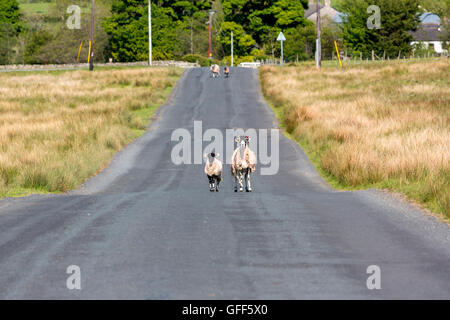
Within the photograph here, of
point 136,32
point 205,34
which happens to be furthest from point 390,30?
point 136,32

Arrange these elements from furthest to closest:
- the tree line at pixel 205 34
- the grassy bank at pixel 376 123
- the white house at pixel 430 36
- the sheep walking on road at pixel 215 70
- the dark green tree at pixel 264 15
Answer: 1. the white house at pixel 430 36
2. the dark green tree at pixel 264 15
3. the tree line at pixel 205 34
4. the sheep walking on road at pixel 215 70
5. the grassy bank at pixel 376 123

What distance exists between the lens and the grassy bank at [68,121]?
56.3 feet

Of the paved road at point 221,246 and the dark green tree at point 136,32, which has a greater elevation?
the dark green tree at point 136,32

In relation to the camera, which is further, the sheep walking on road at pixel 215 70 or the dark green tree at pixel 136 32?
the dark green tree at pixel 136 32

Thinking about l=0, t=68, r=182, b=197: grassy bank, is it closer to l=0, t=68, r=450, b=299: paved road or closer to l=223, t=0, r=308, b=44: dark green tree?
l=0, t=68, r=450, b=299: paved road

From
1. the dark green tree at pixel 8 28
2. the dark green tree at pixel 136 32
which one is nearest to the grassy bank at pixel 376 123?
the dark green tree at pixel 136 32

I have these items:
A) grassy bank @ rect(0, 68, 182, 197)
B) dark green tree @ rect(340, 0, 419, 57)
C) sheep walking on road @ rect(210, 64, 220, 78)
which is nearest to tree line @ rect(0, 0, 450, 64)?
dark green tree @ rect(340, 0, 419, 57)

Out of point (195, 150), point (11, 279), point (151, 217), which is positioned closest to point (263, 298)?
point (11, 279)

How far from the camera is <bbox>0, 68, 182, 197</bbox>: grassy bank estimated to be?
17172 millimetres

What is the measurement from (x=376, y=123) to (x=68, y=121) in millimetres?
13985

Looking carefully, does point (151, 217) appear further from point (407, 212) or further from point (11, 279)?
point (407, 212)

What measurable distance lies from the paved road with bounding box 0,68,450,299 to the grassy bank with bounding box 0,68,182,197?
12.2 ft

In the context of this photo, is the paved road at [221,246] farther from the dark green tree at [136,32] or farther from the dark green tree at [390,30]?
the dark green tree at [136,32]

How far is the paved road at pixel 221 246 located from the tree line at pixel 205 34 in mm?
75236
